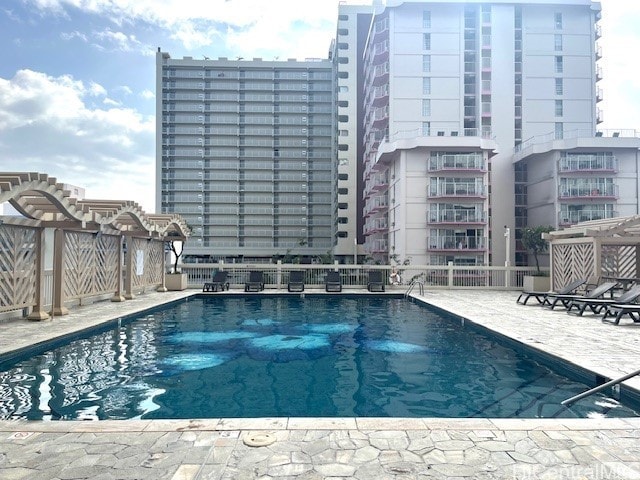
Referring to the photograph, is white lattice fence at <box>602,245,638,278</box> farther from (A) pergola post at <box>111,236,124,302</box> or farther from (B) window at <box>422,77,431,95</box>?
(B) window at <box>422,77,431,95</box>

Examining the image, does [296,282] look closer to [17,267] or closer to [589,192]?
[17,267]

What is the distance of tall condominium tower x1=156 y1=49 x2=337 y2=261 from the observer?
66.2 m

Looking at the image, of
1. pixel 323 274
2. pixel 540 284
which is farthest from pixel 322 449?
pixel 540 284

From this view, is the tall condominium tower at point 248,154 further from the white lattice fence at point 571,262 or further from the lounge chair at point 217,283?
the white lattice fence at point 571,262

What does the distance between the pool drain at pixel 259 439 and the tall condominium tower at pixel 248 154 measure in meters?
61.5

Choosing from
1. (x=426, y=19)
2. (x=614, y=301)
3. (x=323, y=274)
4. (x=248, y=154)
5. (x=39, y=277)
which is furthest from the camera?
(x=248, y=154)

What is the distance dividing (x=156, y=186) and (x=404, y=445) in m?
68.3

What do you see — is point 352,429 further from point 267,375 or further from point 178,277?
point 178,277

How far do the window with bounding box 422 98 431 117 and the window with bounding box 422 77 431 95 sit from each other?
77cm

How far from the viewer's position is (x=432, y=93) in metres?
42.6

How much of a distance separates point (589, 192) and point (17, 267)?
40862mm

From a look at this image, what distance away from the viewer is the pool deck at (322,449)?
11.0 ft

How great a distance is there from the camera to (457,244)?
3544 cm

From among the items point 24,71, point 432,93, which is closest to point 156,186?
point 432,93
